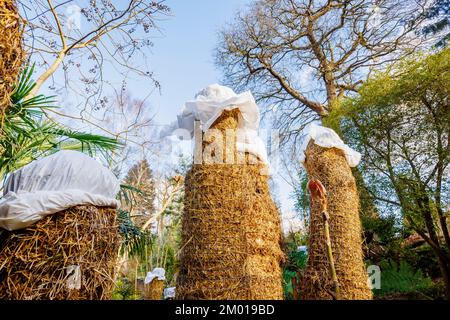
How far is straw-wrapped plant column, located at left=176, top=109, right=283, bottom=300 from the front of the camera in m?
2.64

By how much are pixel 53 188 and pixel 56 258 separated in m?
0.45

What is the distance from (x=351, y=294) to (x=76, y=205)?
9.80 ft

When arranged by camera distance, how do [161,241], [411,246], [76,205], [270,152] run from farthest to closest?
[161,241]
[270,152]
[411,246]
[76,205]

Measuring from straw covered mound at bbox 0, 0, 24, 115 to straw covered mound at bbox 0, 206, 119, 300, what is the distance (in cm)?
81

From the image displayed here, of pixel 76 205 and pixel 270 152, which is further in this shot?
pixel 270 152

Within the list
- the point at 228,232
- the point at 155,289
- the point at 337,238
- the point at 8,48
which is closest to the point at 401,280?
the point at 337,238

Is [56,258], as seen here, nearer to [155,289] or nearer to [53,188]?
[53,188]

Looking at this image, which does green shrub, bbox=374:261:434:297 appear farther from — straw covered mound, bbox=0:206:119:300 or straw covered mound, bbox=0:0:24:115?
straw covered mound, bbox=0:0:24:115

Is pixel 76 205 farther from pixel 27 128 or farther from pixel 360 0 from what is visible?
pixel 360 0

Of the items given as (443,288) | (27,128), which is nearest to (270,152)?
(443,288)

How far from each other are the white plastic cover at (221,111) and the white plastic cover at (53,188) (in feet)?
3.54

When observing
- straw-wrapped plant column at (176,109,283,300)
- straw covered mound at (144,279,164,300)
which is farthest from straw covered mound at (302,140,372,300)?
straw covered mound at (144,279,164,300)

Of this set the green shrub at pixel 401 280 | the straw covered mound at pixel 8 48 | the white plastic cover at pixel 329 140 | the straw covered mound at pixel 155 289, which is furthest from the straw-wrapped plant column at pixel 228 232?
the straw covered mound at pixel 155 289
